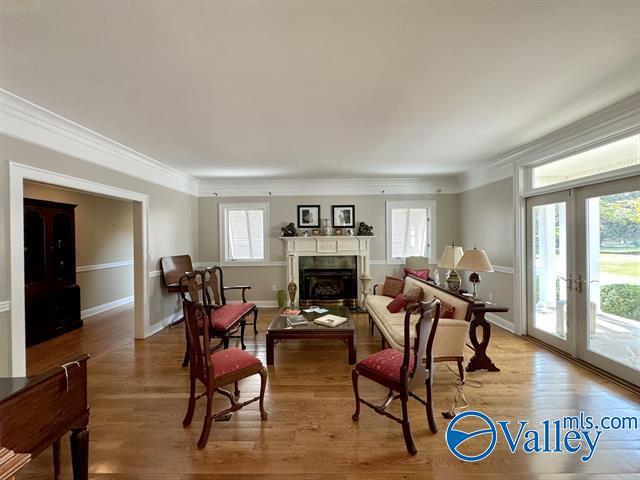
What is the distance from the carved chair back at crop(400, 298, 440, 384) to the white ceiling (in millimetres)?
1718

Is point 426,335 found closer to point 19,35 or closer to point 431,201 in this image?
point 19,35

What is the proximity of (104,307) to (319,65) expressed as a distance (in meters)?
6.55

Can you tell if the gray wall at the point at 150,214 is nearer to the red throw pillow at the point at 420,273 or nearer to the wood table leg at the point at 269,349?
the wood table leg at the point at 269,349

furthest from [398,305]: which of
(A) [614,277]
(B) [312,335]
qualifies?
(A) [614,277]

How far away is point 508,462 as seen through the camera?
6.09 feet

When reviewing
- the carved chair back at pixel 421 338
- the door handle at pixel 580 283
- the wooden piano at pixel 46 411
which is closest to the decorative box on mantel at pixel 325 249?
the door handle at pixel 580 283

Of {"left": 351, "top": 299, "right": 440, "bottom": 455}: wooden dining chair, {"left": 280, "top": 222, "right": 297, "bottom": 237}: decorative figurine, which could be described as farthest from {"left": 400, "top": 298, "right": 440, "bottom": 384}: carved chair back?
{"left": 280, "top": 222, "right": 297, "bottom": 237}: decorative figurine

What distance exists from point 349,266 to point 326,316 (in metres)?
2.36

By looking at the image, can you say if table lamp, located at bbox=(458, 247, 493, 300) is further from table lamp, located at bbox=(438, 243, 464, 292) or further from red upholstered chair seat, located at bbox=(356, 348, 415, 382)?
red upholstered chair seat, located at bbox=(356, 348, 415, 382)

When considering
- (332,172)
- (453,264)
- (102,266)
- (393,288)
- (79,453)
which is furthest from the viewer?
(102,266)

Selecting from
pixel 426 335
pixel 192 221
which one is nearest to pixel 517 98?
pixel 426 335

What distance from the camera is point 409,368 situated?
6.84 feet

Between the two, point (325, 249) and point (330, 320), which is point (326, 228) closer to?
point (325, 249)

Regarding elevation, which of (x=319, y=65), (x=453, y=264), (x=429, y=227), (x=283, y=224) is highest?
(x=319, y=65)
